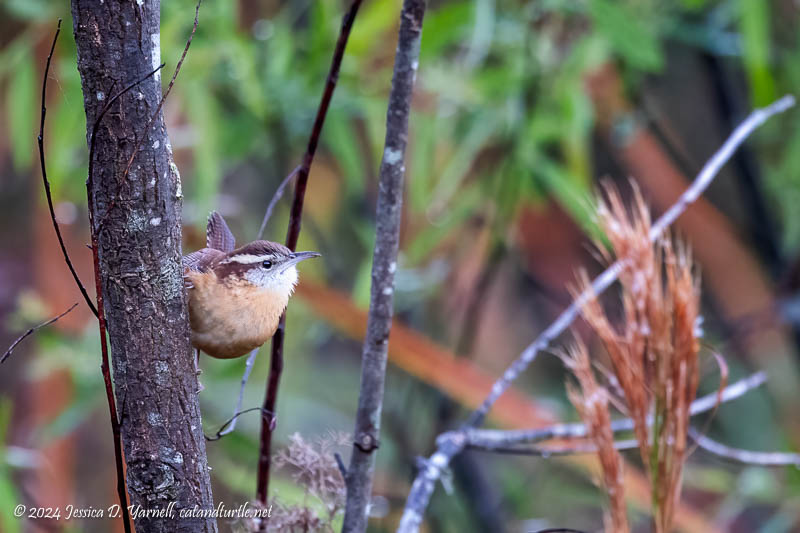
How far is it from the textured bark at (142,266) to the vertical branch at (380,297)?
0.18 metres

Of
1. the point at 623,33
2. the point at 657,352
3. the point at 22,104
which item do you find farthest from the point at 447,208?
the point at 657,352

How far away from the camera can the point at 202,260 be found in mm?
759

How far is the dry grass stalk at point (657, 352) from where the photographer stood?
2.59 feet

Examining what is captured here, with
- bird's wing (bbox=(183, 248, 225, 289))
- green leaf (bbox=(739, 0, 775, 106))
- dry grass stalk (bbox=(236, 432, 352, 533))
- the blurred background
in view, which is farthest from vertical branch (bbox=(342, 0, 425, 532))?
green leaf (bbox=(739, 0, 775, 106))

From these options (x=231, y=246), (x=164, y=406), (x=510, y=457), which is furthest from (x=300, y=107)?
(x=510, y=457)

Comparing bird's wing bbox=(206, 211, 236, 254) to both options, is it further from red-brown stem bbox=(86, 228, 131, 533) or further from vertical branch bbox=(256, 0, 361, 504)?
red-brown stem bbox=(86, 228, 131, 533)

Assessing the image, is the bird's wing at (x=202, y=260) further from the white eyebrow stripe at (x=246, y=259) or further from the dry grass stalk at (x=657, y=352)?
the dry grass stalk at (x=657, y=352)

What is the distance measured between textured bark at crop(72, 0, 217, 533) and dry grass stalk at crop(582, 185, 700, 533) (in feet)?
1.51

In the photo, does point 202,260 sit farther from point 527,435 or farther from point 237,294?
point 527,435

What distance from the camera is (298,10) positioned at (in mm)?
2162

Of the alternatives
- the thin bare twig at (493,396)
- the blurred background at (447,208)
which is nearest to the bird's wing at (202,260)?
the thin bare twig at (493,396)

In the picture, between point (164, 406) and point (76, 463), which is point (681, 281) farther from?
point (76, 463)

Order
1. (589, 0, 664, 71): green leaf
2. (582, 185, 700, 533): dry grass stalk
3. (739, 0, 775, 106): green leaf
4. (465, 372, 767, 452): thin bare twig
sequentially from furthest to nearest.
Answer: (739, 0, 775, 106): green leaf, (589, 0, 664, 71): green leaf, (465, 372, 767, 452): thin bare twig, (582, 185, 700, 533): dry grass stalk

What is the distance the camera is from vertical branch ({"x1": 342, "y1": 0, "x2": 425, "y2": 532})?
0.75 m
